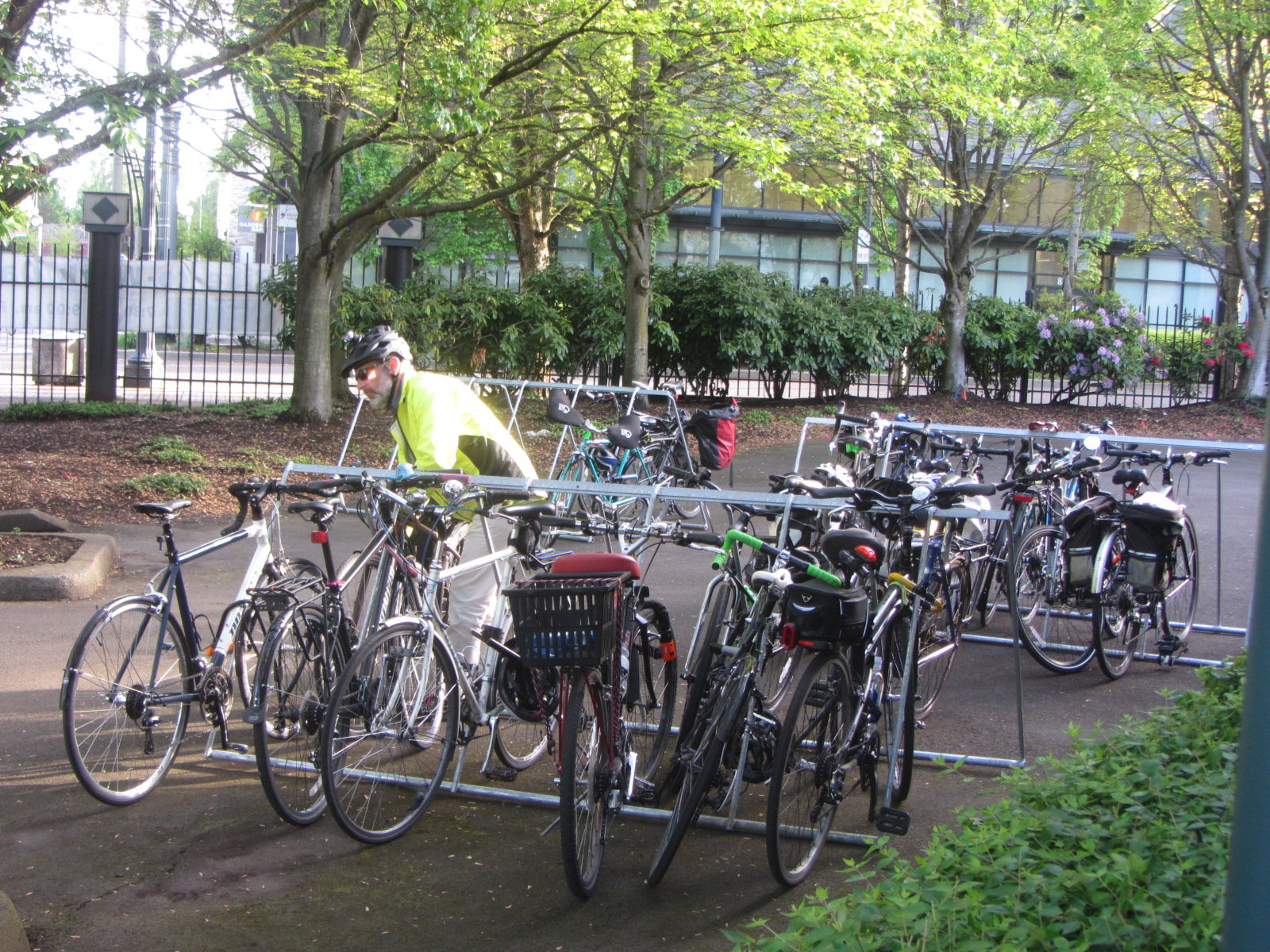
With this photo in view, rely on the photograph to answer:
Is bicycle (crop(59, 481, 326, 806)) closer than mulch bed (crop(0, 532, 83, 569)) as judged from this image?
Yes

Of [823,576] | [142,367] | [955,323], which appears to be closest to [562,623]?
[823,576]

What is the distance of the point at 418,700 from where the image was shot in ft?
14.8

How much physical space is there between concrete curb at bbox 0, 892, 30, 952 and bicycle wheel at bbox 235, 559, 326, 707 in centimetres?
121

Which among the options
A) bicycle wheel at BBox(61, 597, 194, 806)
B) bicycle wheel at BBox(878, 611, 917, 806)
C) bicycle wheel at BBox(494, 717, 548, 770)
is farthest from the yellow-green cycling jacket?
bicycle wheel at BBox(878, 611, 917, 806)

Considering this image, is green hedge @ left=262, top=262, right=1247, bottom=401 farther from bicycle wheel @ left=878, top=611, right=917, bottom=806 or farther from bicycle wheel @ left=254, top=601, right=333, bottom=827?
bicycle wheel @ left=878, top=611, right=917, bottom=806

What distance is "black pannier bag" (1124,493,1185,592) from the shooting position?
21.9ft

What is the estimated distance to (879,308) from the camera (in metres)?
21.0

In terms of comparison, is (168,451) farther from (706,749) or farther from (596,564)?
(706,749)

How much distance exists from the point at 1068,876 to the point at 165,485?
32.1 ft

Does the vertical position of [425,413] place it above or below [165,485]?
above

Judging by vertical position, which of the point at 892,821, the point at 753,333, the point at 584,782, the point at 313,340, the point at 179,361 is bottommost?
the point at 892,821

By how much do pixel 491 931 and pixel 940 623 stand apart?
2884 mm

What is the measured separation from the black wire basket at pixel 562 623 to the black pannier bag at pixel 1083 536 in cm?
382

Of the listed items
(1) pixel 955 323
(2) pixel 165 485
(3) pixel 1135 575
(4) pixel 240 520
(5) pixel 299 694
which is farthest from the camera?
(1) pixel 955 323
